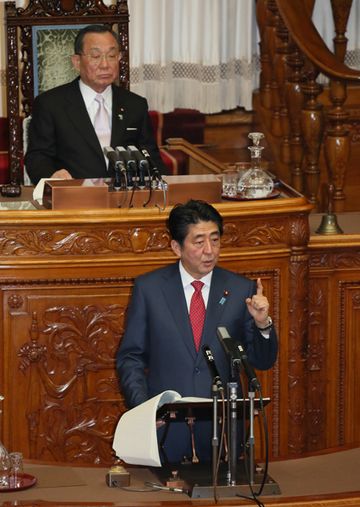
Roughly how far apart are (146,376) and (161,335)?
8.2 inches

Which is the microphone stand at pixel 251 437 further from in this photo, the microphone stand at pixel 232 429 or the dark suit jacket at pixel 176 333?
the dark suit jacket at pixel 176 333

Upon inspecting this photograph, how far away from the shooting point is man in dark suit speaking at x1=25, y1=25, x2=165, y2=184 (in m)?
6.64

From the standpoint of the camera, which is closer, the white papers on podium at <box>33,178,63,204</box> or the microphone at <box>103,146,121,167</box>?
the microphone at <box>103,146,121,167</box>

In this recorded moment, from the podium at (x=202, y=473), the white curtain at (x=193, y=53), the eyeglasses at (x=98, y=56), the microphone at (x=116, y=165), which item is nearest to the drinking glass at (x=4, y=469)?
the podium at (x=202, y=473)

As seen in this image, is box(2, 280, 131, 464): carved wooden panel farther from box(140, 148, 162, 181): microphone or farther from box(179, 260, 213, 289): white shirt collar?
box(179, 260, 213, 289): white shirt collar

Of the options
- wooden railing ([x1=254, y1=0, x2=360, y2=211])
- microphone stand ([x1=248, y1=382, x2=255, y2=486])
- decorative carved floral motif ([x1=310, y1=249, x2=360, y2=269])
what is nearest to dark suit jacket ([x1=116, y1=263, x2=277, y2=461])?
microphone stand ([x1=248, y1=382, x2=255, y2=486])

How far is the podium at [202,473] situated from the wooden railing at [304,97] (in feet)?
9.60

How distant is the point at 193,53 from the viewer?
9.23 meters

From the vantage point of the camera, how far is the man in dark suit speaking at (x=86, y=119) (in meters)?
6.64

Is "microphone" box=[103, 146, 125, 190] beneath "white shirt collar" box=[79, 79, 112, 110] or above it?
beneath

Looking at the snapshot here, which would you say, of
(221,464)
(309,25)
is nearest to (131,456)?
(221,464)

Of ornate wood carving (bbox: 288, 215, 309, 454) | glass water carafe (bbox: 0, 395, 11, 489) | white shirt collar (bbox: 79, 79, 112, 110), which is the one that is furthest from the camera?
white shirt collar (bbox: 79, 79, 112, 110)

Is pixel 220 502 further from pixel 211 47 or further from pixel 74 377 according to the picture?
pixel 211 47

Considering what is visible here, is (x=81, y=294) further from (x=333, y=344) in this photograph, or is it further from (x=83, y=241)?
(x=333, y=344)
